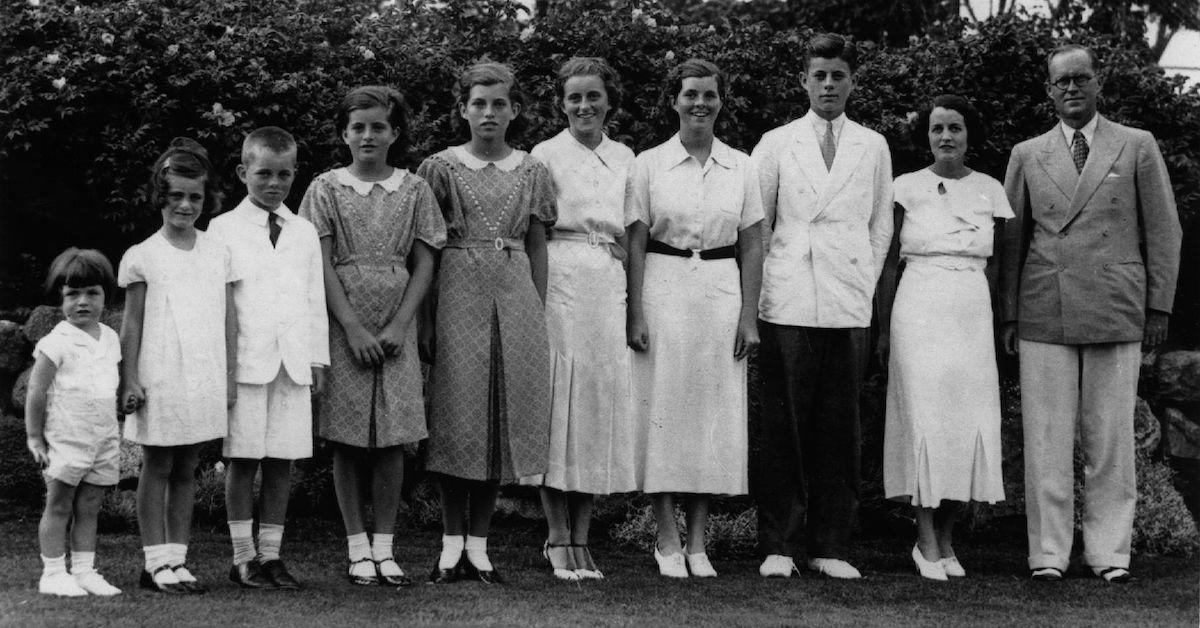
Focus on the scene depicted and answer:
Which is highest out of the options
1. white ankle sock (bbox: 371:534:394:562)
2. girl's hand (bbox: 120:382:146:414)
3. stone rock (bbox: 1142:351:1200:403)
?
girl's hand (bbox: 120:382:146:414)

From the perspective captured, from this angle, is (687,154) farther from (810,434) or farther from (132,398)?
(132,398)

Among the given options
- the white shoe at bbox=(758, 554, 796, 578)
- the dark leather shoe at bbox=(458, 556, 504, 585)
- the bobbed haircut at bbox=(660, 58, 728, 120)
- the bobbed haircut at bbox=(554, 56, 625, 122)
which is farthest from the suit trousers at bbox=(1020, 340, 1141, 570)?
the dark leather shoe at bbox=(458, 556, 504, 585)

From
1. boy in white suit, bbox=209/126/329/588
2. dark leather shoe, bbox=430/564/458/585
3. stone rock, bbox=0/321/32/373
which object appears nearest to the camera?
boy in white suit, bbox=209/126/329/588

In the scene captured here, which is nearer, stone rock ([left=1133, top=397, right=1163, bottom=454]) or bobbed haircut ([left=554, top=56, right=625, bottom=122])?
bobbed haircut ([left=554, top=56, right=625, bottom=122])

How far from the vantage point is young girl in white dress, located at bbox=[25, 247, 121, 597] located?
4.34 metres

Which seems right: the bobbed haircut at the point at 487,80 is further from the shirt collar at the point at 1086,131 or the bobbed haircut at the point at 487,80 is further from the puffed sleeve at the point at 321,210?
the shirt collar at the point at 1086,131

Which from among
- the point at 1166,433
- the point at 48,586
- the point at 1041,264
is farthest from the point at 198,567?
the point at 1166,433

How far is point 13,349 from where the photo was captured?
255 inches

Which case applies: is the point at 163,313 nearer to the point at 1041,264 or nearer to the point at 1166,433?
the point at 1041,264

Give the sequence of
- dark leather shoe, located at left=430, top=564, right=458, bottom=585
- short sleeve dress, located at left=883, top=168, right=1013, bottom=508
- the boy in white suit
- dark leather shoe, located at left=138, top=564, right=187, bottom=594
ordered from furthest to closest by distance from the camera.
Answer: short sleeve dress, located at left=883, top=168, right=1013, bottom=508 < dark leather shoe, located at left=430, top=564, right=458, bottom=585 < the boy in white suit < dark leather shoe, located at left=138, top=564, right=187, bottom=594

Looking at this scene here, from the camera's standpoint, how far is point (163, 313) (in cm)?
446

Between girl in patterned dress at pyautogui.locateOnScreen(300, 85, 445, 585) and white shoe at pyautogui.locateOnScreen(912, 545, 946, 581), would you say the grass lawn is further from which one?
girl in patterned dress at pyautogui.locateOnScreen(300, 85, 445, 585)

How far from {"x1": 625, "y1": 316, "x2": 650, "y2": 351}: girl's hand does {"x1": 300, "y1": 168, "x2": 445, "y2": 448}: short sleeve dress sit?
2.90 ft

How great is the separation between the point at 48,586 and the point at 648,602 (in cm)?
204
